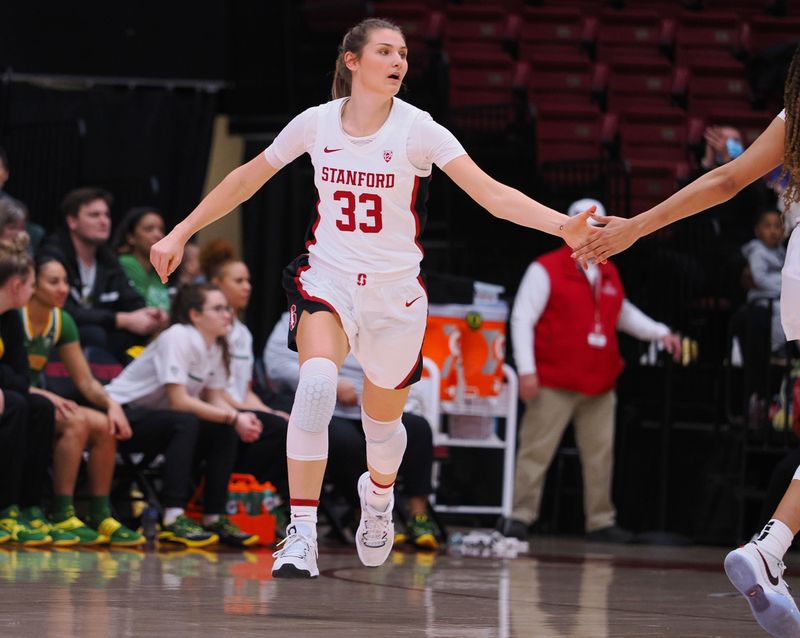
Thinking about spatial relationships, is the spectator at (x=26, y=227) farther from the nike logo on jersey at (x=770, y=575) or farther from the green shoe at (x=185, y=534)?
the nike logo on jersey at (x=770, y=575)

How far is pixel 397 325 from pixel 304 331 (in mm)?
331

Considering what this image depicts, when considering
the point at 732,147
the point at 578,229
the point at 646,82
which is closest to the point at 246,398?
the point at 578,229

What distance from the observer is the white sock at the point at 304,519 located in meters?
4.26

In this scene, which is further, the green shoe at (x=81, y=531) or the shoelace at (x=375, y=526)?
the green shoe at (x=81, y=531)

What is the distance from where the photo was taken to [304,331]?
4.37 m

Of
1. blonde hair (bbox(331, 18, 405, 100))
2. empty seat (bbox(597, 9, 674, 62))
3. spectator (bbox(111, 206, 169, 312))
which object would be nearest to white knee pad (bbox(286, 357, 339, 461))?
blonde hair (bbox(331, 18, 405, 100))

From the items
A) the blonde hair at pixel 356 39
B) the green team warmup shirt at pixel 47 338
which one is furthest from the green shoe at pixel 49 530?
the blonde hair at pixel 356 39

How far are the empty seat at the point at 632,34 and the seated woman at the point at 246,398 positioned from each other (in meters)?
6.70

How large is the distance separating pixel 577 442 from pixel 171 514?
3015 millimetres

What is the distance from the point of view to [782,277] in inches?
146

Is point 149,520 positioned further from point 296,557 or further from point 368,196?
point 368,196

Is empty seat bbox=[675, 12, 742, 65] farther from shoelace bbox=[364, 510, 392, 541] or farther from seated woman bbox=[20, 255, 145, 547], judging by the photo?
shoelace bbox=[364, 510, 392, 541]

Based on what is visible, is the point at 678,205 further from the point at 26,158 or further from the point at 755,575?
the point at 26,158

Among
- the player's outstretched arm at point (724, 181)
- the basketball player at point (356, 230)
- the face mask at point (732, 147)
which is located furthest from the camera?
the face mask at point (732, 147)
